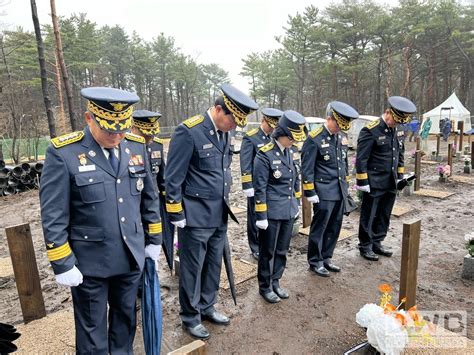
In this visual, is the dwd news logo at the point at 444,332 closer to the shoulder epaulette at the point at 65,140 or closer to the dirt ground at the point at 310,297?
the dirt ground at the point at 310,297

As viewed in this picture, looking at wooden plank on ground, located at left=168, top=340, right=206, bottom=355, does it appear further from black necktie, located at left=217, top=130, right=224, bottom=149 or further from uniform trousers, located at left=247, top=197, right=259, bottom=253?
uniform trousers, located at left=247, top=197, right=259, bottom=253

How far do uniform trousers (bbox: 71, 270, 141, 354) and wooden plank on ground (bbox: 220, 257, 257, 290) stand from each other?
1779 mm

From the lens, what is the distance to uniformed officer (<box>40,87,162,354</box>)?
2070 mm

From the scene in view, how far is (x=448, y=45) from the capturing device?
1094 inches

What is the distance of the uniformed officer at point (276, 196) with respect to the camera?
352 centimetres

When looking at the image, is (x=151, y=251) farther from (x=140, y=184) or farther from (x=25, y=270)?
(x=25, y=270)

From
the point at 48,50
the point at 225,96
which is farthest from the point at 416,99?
the point at 225,96

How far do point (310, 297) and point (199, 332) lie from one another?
52.6 inches

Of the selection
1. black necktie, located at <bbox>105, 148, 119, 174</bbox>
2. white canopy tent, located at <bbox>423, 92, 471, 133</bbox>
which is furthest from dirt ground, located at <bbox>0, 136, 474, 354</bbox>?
white canopy tent, located at <bbox>423, 92, 471, 133</bbox>

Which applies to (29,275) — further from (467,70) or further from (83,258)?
(467,70)

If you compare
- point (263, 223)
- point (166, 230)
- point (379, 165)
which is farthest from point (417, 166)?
point (166, 230)

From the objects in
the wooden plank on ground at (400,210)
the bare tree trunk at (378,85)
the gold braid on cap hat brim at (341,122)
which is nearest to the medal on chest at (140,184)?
the gold braid on cap hat brim at (341,122)

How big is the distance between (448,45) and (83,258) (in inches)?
1279

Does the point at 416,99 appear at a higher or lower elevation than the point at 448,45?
lower
